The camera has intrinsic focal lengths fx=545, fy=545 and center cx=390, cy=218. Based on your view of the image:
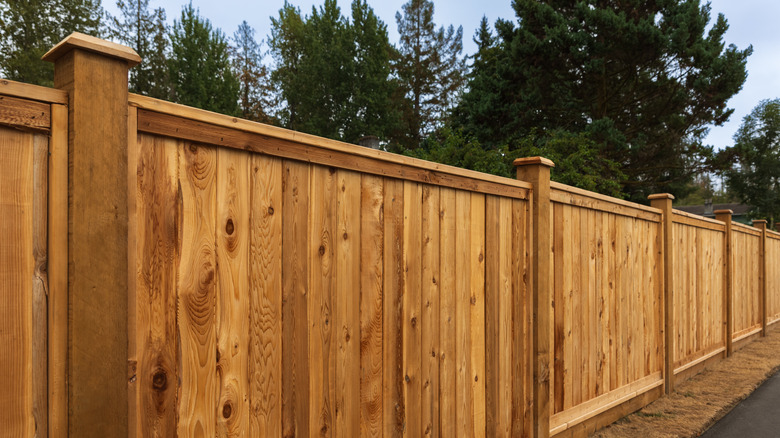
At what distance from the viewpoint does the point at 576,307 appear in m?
3.73

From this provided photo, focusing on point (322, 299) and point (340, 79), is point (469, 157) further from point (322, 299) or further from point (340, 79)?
point (340, 79)

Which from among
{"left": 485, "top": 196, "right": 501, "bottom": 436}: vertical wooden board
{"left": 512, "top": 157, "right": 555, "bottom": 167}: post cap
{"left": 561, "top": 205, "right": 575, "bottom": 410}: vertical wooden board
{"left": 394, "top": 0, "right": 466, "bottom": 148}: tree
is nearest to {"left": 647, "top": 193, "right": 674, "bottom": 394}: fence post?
{"left": 561, "top": 205, "right": 575, "bottom": 410}: vertical wooden board

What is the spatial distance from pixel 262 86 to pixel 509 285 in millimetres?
24423

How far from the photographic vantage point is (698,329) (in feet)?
19.5

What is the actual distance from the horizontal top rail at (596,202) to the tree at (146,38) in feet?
65.8

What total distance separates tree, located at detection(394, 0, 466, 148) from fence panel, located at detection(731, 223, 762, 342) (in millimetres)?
16947

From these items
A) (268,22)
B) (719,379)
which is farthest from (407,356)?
(268,22)

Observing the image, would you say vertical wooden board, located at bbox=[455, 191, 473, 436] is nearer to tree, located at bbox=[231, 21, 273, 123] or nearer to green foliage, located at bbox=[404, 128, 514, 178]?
green foliage, located at bbox=[404, 128, 514, 178]

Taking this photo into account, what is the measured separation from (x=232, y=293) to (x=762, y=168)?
3908cm

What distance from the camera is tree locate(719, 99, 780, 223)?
3241cm

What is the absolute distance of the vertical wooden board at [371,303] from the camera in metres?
2.22

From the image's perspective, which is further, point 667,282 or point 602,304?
point 667,282

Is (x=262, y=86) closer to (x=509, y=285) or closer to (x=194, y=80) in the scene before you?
(x=194, y=80)

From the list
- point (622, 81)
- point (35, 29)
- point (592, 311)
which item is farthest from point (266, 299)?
point (35, 29)
